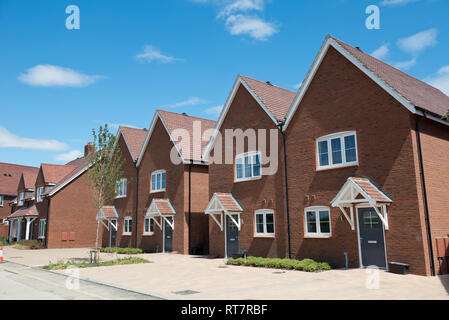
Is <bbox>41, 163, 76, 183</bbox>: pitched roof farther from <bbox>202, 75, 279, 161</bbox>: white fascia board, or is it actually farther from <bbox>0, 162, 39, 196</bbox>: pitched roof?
<bbox>202, 75, 279, 161</bbox>: white fascia board

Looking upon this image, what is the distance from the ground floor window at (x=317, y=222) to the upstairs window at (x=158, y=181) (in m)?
12.3

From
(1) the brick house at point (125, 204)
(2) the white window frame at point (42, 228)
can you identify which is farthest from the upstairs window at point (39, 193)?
(1) the brick house at point (125, 204)

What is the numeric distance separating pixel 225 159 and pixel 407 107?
34.3ft

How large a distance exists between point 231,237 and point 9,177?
145 ft

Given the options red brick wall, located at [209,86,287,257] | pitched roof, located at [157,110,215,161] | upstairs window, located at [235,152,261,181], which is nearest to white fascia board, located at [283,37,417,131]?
red brick wall, located at [209,86,287,257]

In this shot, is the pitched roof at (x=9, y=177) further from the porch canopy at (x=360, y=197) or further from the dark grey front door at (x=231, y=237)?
the porch canopy at (x=360, y=197)

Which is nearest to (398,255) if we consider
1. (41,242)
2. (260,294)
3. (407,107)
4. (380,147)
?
(380,147)

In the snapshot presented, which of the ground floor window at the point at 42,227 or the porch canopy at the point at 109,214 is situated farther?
the ground floor window at the point at 42,227

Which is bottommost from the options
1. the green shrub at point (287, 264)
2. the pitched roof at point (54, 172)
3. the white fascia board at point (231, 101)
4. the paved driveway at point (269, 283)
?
the paved driveway at point (269, 283)

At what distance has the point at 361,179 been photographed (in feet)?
46.0

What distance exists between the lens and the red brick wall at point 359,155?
1312 centimetres

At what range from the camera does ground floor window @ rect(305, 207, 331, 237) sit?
1562cm

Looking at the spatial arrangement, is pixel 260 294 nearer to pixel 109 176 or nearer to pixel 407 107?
pixel 407 107

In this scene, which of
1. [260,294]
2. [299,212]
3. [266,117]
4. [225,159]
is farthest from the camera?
[225,159]
